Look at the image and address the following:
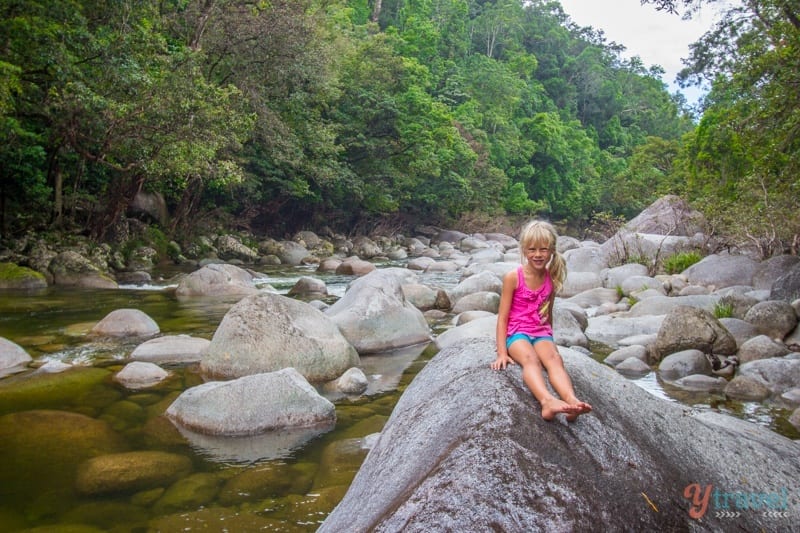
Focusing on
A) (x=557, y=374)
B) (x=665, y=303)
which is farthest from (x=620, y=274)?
(x=557, y=374)

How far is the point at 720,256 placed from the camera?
15.1m

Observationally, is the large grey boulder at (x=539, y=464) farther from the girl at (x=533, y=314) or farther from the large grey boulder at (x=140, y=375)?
the large grey boulder at (x=140, y=375)

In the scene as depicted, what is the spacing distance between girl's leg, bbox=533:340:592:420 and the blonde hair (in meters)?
0.44

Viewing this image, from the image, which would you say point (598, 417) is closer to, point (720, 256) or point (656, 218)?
point (720, 256)

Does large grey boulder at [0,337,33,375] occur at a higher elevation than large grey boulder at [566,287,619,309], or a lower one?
lower

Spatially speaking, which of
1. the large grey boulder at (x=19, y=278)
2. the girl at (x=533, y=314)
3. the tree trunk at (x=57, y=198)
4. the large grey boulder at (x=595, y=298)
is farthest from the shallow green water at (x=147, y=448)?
the tree trunk at (x=57, y=198)

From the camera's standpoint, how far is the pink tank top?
3.41m

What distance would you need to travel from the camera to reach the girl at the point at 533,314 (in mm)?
3102

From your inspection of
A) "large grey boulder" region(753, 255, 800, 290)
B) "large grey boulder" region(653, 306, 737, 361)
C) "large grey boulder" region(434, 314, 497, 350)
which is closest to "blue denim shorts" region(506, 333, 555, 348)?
"large grey boulder" region(434, 314, 497, 350)

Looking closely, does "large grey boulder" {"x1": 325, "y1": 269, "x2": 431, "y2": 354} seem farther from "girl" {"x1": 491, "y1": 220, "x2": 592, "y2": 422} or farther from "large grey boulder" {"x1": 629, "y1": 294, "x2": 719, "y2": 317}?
"girl" {"x1": 491, "y1": 220, "x2": 592, "y2": 422}

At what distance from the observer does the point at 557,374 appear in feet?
10.2

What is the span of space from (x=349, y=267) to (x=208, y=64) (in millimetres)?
9493

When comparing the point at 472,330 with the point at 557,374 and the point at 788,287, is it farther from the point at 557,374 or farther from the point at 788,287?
the point at 788,287

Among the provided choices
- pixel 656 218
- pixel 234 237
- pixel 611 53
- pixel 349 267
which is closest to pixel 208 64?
pixel 234 237
